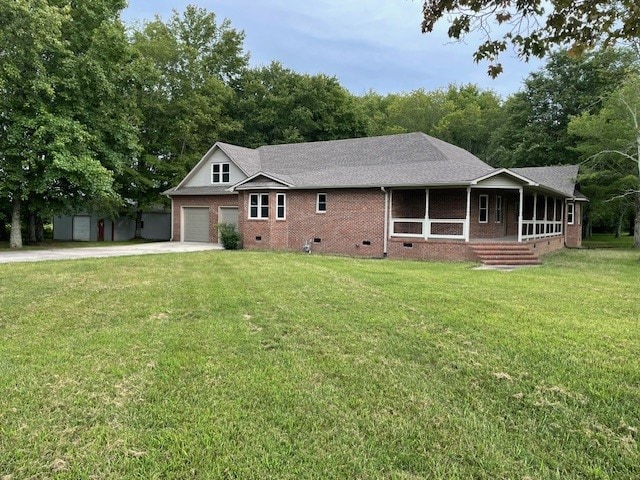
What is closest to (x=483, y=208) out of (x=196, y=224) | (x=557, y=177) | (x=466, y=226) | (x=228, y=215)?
(x=466, y=226)

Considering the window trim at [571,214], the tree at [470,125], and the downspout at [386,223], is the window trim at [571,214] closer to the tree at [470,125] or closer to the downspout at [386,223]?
the downspout at [386,223]

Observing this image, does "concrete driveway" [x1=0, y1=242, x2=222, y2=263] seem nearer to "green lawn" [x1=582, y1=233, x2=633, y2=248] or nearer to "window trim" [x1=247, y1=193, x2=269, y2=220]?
"window trim" [x1=247, y1=193, x2=269, y2=220]

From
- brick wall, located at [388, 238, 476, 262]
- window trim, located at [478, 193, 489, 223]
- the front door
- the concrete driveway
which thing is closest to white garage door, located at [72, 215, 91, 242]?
the front door

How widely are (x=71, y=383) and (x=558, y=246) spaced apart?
76.1 feet

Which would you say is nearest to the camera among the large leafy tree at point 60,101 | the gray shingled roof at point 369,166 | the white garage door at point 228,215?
the large leafy tree at point 60,101

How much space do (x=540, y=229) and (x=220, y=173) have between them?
1603 cm

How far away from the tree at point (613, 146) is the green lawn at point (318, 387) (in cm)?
1790

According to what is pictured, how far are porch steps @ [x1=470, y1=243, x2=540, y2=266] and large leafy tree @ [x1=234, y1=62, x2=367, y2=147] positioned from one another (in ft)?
71.4

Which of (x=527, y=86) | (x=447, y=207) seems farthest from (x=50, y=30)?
(x=527, y=86)

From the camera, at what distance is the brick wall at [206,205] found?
22.9 meters

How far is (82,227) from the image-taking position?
28109mm

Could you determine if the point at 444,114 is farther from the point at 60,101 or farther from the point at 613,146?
the point at 60,101

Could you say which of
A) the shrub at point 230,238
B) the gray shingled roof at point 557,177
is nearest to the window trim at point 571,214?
the gray shingled roof at point 557,177

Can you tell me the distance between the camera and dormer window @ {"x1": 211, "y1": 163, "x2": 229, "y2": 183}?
77.6 feet
